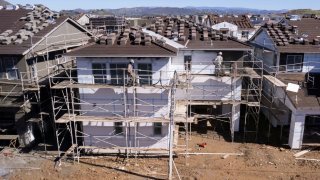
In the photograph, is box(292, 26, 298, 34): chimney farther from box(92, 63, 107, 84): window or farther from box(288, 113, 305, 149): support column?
box(92, 63, 107, 84): window

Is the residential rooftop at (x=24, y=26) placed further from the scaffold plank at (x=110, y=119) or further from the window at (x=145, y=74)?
the window at (x=145, y=74)

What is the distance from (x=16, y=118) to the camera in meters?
23.2

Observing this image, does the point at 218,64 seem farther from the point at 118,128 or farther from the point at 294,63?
the point at 118,128

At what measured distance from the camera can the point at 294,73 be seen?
2633 cm

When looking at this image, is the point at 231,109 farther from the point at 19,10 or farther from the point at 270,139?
the point at 19,10

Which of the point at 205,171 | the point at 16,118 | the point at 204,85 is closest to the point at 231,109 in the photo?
the point at 204,85

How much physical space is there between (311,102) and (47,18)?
21.7 m

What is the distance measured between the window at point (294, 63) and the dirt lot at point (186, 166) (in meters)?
6.82

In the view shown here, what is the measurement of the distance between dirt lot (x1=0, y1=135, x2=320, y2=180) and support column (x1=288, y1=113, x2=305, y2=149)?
2.33ft

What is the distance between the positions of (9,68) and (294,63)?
69.3ft

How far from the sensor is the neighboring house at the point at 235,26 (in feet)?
190

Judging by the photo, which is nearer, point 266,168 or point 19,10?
point 266,168

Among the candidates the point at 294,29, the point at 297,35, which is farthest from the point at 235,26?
the point at 297,35

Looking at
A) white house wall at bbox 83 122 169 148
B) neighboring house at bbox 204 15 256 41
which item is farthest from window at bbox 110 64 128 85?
neighboring house at bbox 204 15 256 41
